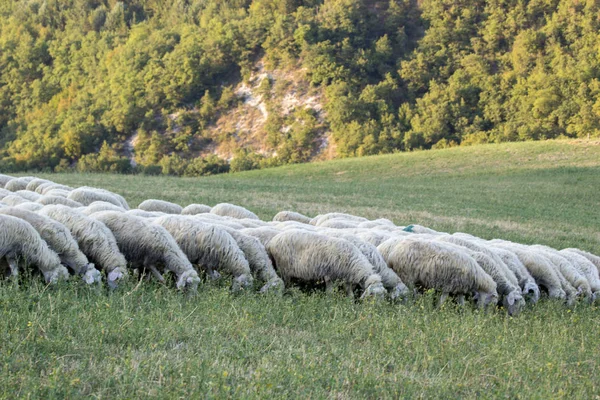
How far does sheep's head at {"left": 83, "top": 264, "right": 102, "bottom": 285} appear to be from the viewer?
6.88 meters

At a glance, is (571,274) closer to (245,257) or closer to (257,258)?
(257,258)

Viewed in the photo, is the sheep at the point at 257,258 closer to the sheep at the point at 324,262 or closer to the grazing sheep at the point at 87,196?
the sheep at the point at 324,262

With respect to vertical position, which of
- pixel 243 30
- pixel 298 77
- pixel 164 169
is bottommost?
pixel 164 169

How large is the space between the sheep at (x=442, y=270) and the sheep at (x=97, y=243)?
3.28 meters

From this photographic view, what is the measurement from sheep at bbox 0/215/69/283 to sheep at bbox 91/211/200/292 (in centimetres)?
99

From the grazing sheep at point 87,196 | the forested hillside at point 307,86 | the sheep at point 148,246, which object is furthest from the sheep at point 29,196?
the forested hillside at point 307,86

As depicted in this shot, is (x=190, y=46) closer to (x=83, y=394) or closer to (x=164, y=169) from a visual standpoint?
(x=164, y=169)

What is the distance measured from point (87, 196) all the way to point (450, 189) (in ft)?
78.2

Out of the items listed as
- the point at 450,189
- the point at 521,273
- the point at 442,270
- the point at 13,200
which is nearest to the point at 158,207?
the point at 13,200

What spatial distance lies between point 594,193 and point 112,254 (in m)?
29.3

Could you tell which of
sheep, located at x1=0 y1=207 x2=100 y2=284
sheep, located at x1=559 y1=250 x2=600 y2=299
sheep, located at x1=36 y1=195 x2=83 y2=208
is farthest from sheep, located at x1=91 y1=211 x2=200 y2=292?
sheep, located at x1=559 y1=250 x2=600 y2=299

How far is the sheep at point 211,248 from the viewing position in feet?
26.0

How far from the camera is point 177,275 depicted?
25.0 feet

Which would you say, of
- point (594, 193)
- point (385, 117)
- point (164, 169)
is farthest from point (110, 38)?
point (594, 193)
